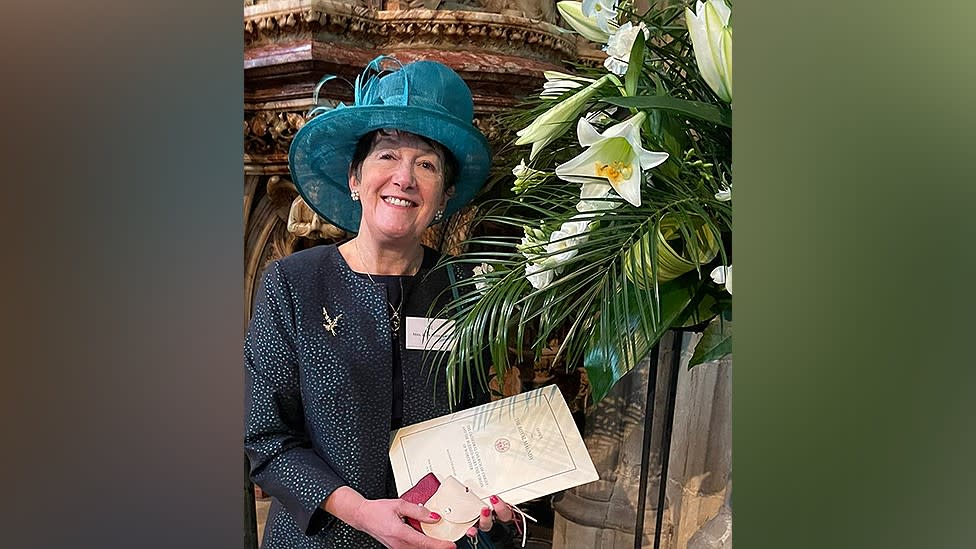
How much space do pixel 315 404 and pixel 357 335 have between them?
10 cm

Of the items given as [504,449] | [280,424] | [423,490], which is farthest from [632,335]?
[280,424]

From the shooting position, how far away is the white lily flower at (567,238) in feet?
3.44

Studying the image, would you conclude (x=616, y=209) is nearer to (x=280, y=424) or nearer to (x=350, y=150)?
(x=350, y=150)

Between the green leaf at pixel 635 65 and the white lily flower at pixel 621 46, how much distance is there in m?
0.01

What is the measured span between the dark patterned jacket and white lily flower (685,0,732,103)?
0.48m

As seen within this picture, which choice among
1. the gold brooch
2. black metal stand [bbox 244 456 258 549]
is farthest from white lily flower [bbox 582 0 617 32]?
black metal stand [bbox 244 456 258 549]
